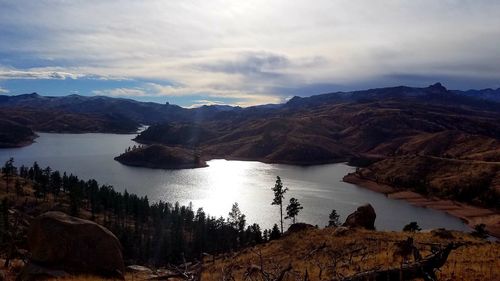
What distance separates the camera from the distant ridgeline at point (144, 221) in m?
123

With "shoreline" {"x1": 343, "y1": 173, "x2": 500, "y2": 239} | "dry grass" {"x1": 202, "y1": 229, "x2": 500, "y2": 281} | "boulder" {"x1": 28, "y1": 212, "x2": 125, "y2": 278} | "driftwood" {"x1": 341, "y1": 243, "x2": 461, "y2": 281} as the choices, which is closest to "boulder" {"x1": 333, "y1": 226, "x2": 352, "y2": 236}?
"dry grass" {"x1": 202, "y1": 229, "x2": 500, "y2": 281}

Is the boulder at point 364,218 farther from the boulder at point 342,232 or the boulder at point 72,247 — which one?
the boulder at point 72,247

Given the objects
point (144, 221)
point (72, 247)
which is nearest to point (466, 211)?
point (144, 221)

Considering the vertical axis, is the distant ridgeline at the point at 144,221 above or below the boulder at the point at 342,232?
below

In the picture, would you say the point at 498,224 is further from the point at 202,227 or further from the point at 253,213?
the point at 202,227

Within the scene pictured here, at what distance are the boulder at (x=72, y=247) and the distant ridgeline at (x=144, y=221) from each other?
58984mm

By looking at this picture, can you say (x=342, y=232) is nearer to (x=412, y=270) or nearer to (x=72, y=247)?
(x=72, y=247)

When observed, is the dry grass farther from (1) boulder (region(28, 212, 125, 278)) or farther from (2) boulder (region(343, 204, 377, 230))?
(2) boulder (region(343, 204, 377, 230))

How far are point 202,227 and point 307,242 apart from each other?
8776 centimetres

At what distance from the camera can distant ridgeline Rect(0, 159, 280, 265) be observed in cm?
12330

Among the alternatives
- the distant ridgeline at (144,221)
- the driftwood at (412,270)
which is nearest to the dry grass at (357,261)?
the driftwood at (412,270)

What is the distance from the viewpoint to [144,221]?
514ft

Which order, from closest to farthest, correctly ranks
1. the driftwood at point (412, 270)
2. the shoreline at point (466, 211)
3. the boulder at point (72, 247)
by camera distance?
1. the driftwood at point (412, 270)
2. the boulder at point (72, 247)
3. the shoreline at point (466, 211)

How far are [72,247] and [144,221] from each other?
132625 mm
